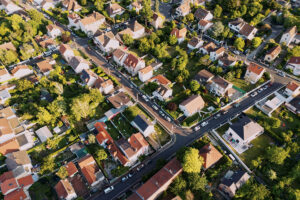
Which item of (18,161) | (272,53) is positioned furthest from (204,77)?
(18,161)

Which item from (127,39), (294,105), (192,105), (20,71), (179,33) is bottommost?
(294,105)

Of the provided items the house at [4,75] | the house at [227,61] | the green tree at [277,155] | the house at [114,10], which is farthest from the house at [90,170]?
the house at [114,10]

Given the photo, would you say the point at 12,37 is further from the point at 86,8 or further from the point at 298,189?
the point at 298,189

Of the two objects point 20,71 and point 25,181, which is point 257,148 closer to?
point 25,181

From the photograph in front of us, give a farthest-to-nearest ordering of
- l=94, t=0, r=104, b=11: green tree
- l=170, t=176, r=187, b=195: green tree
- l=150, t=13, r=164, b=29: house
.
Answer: l=94, t=0, r=104, b=11: green tree
l=150, t=13, r=164, b=29: house
l=170, t=176, r=187, b=195: green tree

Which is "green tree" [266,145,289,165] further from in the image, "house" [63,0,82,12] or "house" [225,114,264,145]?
"house" [63,0,82,12]

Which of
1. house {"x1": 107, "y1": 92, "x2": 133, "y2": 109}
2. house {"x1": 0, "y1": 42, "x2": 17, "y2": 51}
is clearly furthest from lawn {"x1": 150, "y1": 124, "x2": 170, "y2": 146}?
house {"x1": 0, "y1": 42, "x2": 17, "y2": 51}
